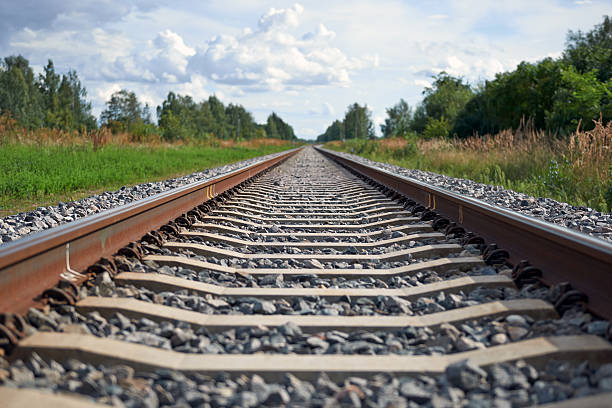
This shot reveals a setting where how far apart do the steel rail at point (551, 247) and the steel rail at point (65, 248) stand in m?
2.44

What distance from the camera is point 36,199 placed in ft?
24.2

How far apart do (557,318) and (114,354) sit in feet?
6.09

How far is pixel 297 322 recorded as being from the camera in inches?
87.5

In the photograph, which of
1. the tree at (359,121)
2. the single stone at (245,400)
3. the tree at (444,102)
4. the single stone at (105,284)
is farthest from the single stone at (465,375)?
the tree at (359,121)

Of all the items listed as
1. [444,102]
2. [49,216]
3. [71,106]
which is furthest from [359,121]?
[49,216]

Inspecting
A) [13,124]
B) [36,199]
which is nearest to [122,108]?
[13,124]

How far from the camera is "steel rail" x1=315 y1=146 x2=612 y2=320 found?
2172 mm

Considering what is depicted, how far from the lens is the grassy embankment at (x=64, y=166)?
7457 mm

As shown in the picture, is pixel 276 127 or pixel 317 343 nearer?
pixel 317 343

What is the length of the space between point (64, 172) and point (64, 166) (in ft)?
2.98

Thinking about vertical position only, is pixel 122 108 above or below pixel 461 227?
above

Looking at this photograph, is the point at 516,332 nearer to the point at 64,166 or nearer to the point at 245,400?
the point at 245,400

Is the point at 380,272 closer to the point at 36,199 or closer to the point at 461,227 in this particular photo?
the point at 461,227

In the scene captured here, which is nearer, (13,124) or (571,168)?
(571,168)
